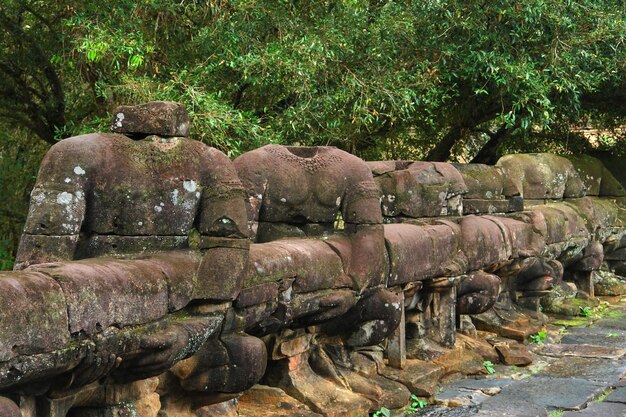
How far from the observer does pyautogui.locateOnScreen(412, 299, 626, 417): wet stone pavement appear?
7320 millimetres

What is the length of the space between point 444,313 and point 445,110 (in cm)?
607

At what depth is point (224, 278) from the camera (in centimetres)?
523

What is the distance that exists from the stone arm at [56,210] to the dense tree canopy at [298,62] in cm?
384

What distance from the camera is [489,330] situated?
32.8 feet

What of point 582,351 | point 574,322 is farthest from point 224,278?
point 574,322

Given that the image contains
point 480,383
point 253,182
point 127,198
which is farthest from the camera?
point 480,383

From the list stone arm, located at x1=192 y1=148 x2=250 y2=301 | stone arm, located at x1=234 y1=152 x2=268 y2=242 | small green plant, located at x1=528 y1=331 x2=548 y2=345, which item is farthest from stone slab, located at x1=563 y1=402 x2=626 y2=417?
stone arm, located at x1=192 y1=148 x2=250 y2=301

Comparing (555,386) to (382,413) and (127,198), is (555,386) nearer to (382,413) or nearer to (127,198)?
(382,413)

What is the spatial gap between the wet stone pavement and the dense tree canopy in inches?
114

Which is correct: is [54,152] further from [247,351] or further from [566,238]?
[566,238]

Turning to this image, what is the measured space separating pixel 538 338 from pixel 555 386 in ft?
6.55

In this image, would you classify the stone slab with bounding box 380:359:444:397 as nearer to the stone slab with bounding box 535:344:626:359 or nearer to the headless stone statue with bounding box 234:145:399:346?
the headless stone statue with bounding box 234:145:399:346

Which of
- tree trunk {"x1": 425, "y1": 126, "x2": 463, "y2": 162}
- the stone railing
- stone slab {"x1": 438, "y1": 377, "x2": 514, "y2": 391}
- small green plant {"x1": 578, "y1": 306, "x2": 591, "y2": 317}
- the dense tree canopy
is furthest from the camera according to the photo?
tree trunk {"x1": 425, "y1": 126, "x2": 463, "y2": 162}

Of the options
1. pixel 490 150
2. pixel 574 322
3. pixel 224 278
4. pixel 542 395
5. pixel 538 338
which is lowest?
pixel 574 322
